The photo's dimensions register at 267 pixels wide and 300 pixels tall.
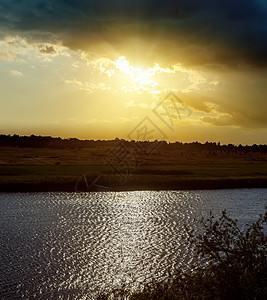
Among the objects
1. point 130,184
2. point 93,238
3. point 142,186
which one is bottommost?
point 93,238

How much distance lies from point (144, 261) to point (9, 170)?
5735 cm

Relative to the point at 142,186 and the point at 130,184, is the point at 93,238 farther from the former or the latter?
the point at 130,184

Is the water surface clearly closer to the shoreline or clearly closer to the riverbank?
the shoreline

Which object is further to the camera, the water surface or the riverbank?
the riverbank

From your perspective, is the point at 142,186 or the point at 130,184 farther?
the point at 130,184

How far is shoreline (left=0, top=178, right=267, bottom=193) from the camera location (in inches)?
2195

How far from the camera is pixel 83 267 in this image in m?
21.4

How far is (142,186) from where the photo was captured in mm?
61406

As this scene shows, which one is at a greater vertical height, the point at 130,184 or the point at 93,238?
the point at 130,184

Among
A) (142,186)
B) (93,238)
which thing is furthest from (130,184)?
(93,238)

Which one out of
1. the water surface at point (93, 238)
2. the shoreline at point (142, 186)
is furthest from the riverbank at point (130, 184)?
the water surface at point (93, 238)

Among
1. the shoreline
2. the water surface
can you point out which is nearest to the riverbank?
the shoreline

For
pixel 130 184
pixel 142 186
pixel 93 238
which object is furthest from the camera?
Result: pixel 130 184

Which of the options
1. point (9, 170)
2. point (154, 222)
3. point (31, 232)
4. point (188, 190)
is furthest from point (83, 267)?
point (9, 170)
